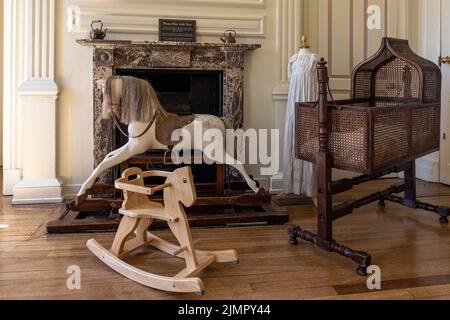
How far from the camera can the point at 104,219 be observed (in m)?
2.58

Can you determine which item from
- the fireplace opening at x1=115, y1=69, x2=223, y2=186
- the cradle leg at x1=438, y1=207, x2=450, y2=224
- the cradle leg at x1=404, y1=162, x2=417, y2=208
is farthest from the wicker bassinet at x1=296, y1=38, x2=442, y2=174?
the fireplace opening at x1=115, y1=69, x2=223, y2=186

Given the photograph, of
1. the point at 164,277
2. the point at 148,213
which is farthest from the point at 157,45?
the point at 164,277

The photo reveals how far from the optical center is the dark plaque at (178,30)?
338 centimetres

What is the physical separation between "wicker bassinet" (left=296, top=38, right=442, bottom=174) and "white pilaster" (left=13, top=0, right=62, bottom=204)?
80.8 inches

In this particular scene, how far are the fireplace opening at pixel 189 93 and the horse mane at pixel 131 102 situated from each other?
2.57 ft

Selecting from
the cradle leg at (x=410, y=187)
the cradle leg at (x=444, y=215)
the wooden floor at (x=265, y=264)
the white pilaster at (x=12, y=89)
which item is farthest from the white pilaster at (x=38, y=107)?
the cradle leg at (x=444, y=215)

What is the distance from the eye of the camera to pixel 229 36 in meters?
3.42

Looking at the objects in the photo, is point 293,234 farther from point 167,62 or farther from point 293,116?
point 167,62

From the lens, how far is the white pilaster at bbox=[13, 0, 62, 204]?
3.18m

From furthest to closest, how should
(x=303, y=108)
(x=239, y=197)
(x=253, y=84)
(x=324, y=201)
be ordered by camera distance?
(x=253, y=84) < (x=239, y=197) < (x=303, y=108) < (x=324, y=201)

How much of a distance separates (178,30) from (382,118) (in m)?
2.05

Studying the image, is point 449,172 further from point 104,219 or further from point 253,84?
point 104,219
